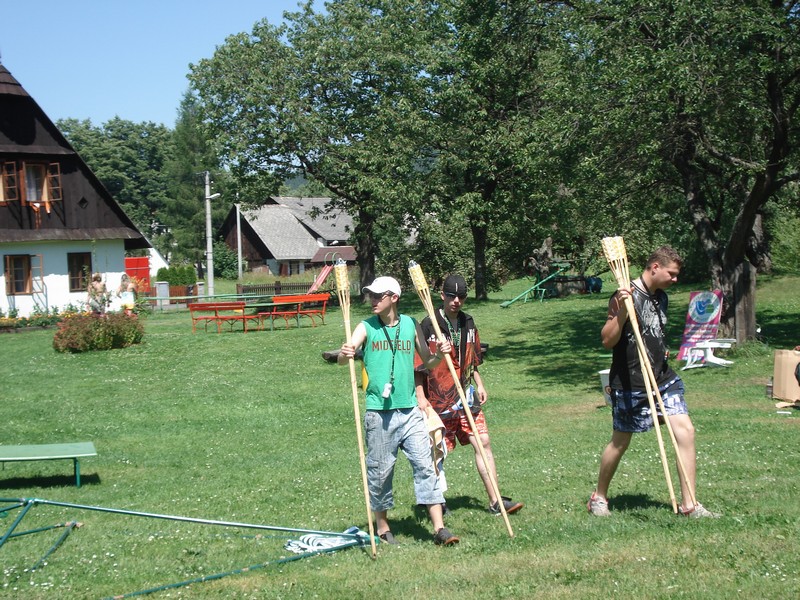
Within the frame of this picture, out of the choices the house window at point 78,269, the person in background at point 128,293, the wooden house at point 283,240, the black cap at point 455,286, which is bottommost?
the person in background at point 128,293

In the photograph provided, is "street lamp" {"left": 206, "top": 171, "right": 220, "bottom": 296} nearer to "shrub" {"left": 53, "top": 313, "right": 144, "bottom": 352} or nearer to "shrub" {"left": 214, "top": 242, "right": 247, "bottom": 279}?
"shrub" {"left": 53, "top": 313, "right": 144, "bottom": 352}

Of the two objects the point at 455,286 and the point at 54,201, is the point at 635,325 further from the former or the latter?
the point at 54,201

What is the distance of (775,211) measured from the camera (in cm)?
3086

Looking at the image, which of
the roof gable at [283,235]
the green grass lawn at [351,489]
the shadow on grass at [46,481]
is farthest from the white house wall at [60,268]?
the roof gable at [283,235]

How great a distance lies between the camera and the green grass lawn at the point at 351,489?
18.1 feet

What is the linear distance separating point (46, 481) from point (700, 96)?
12023 mm

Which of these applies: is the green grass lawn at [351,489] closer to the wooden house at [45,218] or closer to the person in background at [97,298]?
the person in background at [97,298]

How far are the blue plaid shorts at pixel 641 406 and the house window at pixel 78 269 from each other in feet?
102

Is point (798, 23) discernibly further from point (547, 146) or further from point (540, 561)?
point (540, 561)

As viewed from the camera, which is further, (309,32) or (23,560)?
(309,32)

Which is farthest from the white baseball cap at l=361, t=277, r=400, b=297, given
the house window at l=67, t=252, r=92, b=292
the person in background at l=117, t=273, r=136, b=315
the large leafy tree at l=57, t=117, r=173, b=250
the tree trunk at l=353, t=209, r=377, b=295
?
the large leafy tree at l=57, t=117, r=173, b=250

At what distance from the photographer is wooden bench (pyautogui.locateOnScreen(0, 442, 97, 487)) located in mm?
9422

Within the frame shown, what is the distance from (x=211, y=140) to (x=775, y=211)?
21.5 meters

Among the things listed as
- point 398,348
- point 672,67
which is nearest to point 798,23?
point 672,67
